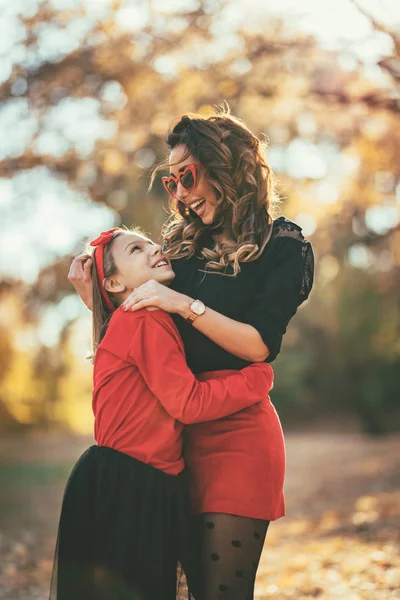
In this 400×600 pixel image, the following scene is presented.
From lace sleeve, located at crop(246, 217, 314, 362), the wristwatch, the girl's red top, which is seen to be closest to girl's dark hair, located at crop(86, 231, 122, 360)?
the girl's red top

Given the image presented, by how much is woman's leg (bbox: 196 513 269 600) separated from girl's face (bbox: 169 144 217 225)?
3.54 ft

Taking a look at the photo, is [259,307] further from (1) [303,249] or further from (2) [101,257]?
(2) [101,257]

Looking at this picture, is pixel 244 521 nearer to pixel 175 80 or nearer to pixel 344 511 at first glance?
pixel 175 80

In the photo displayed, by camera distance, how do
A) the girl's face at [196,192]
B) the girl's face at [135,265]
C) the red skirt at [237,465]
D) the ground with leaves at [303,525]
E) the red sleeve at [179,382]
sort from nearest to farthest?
the red sleeve at [179,382]
the red skirt at [237,465]
the girl's face at [135,265]
the girl's face at [196,192]
the ground with leaves at [303,525]

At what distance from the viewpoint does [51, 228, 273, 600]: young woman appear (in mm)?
2621

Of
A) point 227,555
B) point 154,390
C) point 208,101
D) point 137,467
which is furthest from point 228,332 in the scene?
point 208,101

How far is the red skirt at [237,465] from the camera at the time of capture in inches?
107

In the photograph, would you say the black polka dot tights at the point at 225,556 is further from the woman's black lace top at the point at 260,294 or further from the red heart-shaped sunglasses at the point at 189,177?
the red heart-shaped sunglasses at the point at 189,177

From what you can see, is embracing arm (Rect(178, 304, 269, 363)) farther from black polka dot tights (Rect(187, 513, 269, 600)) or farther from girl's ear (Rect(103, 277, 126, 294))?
black polka dot tights (Rect(187, 513, 269, 600))

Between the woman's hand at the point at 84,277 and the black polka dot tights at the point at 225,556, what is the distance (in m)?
0.88

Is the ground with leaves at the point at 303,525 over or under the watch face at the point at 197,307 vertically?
under

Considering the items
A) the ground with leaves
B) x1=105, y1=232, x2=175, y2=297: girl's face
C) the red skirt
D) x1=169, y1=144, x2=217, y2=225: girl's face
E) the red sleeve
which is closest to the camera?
the red sleeve

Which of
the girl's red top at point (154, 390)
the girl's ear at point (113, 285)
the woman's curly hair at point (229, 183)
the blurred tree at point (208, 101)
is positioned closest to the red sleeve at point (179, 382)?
the girl's red top at point (154, 390)

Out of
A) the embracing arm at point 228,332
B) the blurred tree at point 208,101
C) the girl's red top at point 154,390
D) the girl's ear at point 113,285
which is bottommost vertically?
the girl's red top at point 154,390
